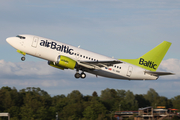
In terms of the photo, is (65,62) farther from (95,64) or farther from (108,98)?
(108,98)

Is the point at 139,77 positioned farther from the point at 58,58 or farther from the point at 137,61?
the point at 58,58

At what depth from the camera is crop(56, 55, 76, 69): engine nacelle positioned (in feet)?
143

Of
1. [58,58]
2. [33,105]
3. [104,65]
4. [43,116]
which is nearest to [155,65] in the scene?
[104,65]

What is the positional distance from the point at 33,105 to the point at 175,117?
49121 millimetres

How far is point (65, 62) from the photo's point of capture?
43.6m

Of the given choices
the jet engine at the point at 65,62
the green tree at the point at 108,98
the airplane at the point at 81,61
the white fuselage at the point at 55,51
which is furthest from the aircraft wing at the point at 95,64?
the green tree at the point at 108,98

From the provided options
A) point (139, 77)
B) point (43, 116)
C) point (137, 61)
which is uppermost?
point (137, 61)

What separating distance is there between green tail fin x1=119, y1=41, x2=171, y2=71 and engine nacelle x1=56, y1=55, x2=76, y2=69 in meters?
11.9

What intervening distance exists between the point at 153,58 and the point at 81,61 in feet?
49.7

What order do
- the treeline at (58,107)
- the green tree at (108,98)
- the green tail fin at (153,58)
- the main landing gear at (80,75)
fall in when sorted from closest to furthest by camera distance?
1. the main landing gear at (80,75)
2. the green tail fin at (153,58)
3. the treeline at (58,107)
4. the green tree at (108,98)

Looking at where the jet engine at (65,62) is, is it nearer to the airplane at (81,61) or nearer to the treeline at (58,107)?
the airplane at (81,61)

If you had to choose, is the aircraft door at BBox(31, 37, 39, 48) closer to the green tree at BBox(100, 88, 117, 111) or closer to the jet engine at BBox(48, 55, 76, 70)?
the jet engine at BBox(48, 55, 76, 70)

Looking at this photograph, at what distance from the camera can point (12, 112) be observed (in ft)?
307

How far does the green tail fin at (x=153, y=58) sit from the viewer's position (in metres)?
51.2
